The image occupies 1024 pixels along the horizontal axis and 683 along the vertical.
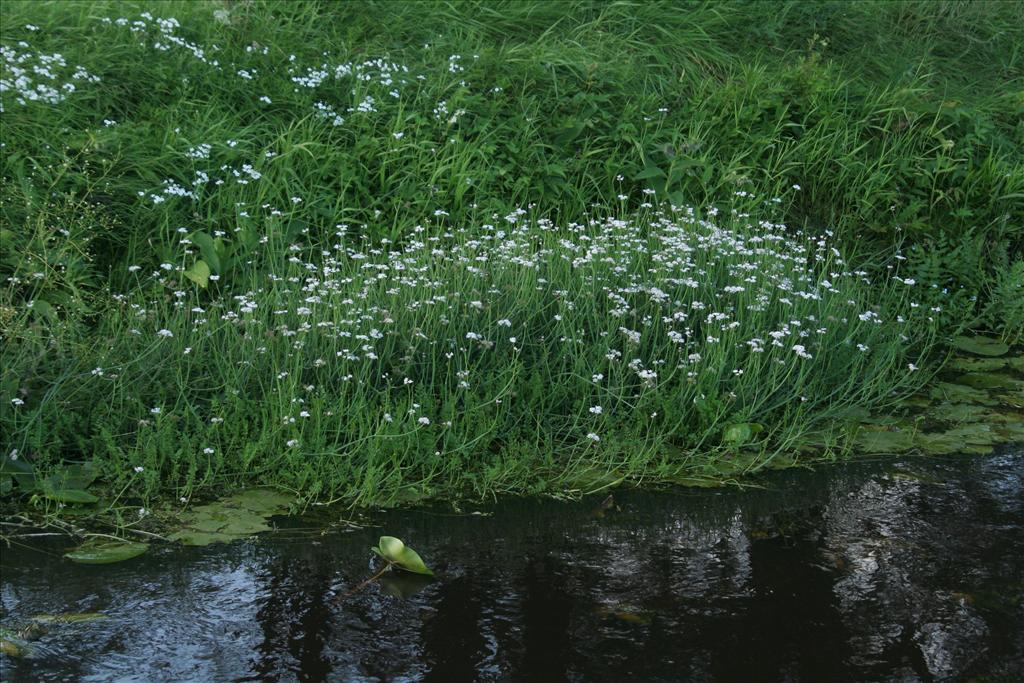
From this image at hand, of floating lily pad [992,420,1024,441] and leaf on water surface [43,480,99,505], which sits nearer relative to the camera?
leaf on water surface [43,480,99,505]

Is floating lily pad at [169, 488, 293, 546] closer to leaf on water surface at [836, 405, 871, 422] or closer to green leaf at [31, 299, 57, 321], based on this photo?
green leaf at [31, 299, 57, 321]

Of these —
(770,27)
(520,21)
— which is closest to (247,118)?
(520,21)

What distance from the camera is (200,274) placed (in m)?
5.82

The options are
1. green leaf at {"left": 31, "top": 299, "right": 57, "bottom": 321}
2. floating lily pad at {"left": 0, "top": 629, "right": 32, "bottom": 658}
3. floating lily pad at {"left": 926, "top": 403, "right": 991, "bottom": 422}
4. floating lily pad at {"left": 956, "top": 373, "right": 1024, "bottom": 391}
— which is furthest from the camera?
floating lily pad at {"left": 956, "top": 373, "right": 1024, "bottom": 391}

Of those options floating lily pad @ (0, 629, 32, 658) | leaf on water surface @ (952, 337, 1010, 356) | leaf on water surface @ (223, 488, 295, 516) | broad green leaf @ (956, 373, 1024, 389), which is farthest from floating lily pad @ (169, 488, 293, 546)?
leaf on water surface @ (952, 337, 1010, 356)

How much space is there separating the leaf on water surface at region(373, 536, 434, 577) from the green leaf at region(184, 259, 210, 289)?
7.72ft

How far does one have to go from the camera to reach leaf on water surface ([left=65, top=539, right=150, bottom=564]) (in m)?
4.00

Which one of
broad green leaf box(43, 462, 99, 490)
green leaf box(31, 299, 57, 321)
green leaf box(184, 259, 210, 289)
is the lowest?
broad green leaf box(43, 462, 99, 490)

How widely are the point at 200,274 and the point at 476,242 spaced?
1.45 metres

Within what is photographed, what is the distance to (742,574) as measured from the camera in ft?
13.1

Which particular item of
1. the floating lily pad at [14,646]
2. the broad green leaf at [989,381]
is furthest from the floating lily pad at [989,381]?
the floating lily pad at [14,646]

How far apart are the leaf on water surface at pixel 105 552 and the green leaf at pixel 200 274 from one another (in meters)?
1.93

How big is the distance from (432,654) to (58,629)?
117 cm

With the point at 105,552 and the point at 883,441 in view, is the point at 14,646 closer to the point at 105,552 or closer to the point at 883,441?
the point at 105,552
